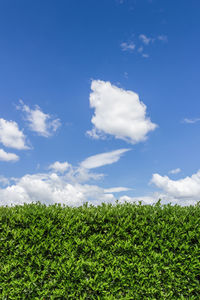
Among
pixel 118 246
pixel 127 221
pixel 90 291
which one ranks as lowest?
pixel 90 291


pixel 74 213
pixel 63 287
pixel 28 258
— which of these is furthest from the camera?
pixel 74 213

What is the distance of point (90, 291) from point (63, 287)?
0.65 meters

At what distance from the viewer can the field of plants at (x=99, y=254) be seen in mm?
6145

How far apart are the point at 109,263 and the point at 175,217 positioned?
212cm

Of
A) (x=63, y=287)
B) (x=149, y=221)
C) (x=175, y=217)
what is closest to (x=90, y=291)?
(x=63, y=287)

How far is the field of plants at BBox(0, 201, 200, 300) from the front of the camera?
6.14 m

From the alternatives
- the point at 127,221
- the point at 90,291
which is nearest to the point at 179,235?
the point at 127,221

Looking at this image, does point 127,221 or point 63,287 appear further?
point 127,221

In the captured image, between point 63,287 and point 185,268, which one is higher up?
point 185,268

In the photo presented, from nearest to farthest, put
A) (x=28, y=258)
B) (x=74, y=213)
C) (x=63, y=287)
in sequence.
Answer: (x=63, y=287)
(x=28, y=258)
(x=74, y=213)

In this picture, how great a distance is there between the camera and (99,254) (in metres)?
6.29

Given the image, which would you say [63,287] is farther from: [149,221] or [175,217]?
[175,217]

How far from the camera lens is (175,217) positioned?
22.5 feet

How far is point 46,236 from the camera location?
6.68m
